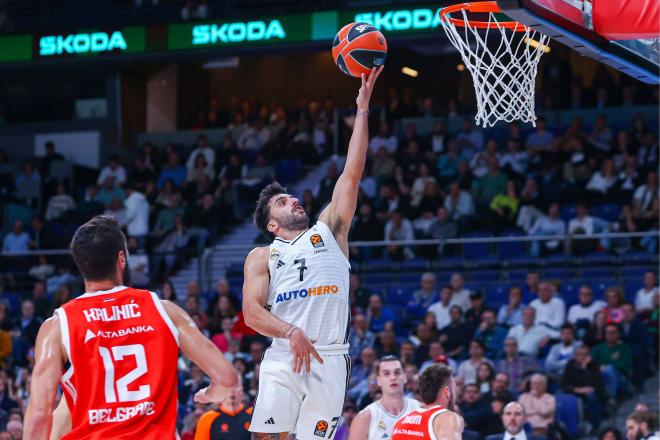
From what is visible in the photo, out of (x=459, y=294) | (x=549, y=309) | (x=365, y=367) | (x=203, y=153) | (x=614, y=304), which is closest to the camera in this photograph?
(x=614, y=304)

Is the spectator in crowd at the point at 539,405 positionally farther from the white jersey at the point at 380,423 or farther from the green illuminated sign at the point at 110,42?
the green illuminated sign at the point at 110,42

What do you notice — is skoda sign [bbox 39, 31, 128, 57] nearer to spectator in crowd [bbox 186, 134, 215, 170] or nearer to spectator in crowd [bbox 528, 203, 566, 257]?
spectator in crowd [bbox 186, 134, 215, 170]

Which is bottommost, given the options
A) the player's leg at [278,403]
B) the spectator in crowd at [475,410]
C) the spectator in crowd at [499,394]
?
the spectator in crowd at [475,410]

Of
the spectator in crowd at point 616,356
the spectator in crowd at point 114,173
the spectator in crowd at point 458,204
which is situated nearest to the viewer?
the spectator in crowd at point 616,356

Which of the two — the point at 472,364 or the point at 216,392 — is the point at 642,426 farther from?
the point at 216,392

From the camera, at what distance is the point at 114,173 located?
66.6 feet

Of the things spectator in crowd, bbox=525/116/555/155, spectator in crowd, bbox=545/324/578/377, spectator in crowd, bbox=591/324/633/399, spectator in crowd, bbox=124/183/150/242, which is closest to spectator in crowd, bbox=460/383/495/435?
spectator in crowd, bbox=545/324/578/377

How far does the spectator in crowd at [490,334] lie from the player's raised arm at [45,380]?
9235 mm

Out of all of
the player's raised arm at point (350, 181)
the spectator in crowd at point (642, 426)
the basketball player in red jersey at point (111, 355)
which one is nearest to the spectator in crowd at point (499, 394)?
the spectator in crowd at point (642, 426)

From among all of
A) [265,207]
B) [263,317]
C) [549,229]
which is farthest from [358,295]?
[263,317]

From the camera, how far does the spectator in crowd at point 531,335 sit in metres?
13.0

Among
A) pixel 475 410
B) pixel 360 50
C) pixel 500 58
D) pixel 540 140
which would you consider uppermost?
pixel 500 58

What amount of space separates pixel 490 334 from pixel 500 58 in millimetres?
5545

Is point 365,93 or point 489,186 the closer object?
point 365,93
